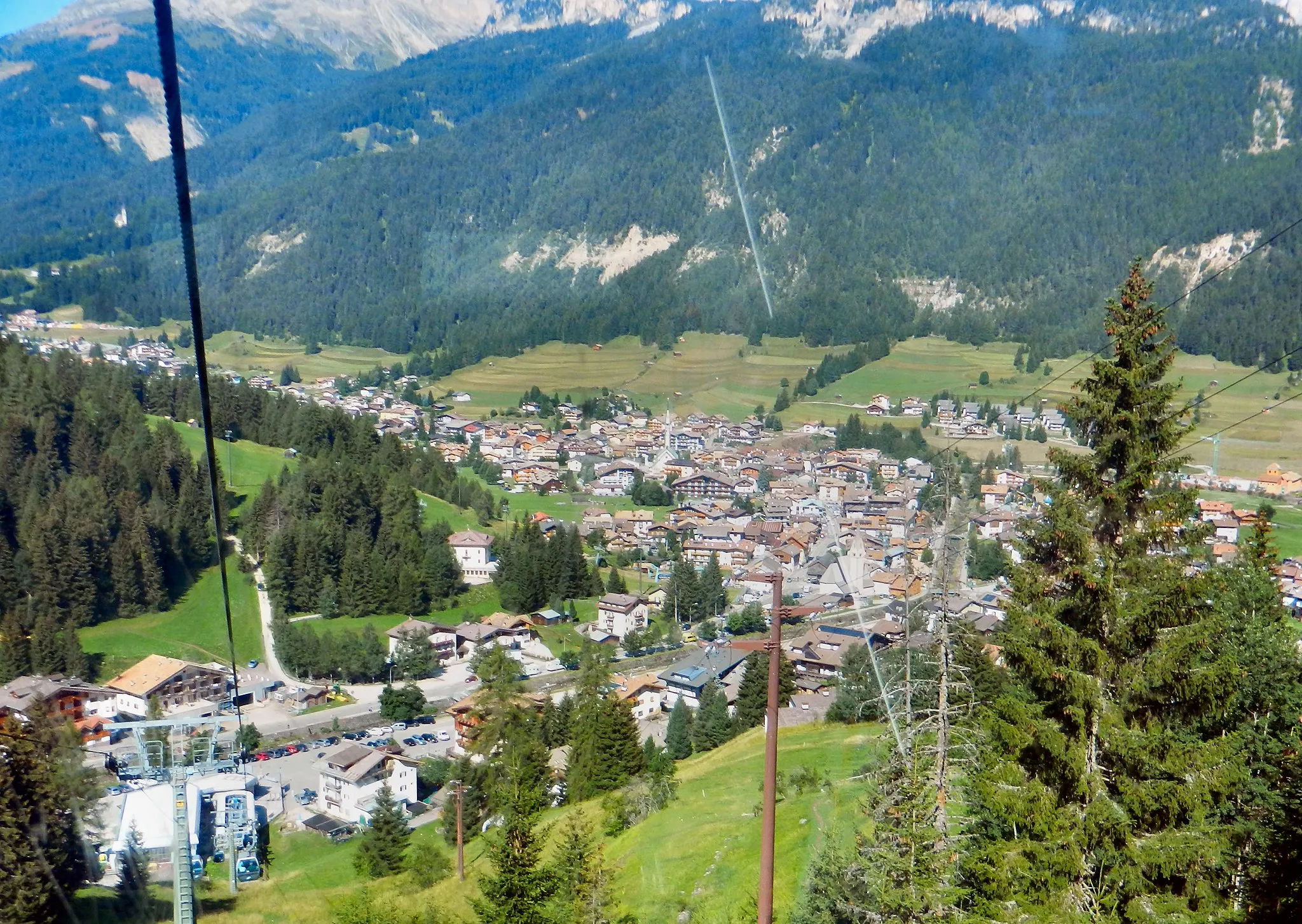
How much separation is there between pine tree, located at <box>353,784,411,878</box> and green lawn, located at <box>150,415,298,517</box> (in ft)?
72.5

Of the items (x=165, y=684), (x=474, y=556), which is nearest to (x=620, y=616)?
(x=474, y=556)

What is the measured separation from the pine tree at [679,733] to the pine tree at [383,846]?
451 centimetres

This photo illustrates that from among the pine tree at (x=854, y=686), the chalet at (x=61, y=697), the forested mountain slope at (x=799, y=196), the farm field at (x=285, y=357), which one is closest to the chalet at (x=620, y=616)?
the pine tree at (x=854, y=686)

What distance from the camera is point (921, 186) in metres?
63.3

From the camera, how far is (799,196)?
59.3m

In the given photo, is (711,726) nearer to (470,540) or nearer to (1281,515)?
(470,540)

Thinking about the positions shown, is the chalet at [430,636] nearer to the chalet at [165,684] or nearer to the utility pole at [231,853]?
the chalet at [165,684]

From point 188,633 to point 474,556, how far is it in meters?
8.65

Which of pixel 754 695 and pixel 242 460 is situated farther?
pixel 242 460

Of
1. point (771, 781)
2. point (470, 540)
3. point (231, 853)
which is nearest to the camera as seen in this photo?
point (771, 781)

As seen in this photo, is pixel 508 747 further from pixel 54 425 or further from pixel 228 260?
pixel 228 260

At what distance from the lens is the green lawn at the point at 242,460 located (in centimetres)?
Result: 3659

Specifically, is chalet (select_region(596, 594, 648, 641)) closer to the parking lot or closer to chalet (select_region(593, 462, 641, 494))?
the parking lot

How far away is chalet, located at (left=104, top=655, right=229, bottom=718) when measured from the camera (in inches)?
910
